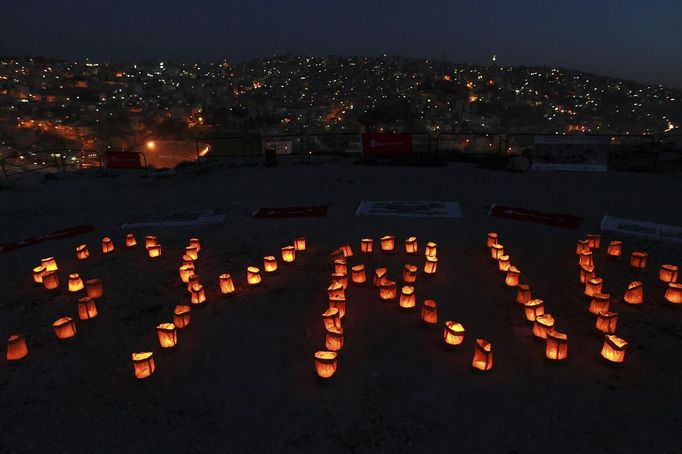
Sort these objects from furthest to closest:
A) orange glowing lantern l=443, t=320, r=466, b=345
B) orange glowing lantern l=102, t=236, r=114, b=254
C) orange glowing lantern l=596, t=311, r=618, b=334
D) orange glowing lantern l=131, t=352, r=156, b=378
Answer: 1. orange glowing lantern l=102, t=236, r=114, b=254
2. orange glowing lantern l=596, t=311, r=618, b=334
3. orange glowing lantern l=443, t=320, r=466, b=345
4. orange glowing lantern l=131, t=352, r=156, b=378

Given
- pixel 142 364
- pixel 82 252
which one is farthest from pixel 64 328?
pixel 82 252

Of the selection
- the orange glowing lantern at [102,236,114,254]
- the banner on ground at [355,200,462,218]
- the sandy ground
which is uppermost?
the banner on ground at [355,200,462,218]

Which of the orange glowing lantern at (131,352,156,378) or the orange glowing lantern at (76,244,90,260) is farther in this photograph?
the orange glowing lantern at (76,244,90,260)

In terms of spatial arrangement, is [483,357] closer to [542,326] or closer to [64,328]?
[542,326]

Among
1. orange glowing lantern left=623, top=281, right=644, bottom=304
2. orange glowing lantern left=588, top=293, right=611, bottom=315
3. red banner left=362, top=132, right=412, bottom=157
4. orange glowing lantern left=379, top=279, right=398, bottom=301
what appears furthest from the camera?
red banner left=362, top=132, right=412, bottom=157

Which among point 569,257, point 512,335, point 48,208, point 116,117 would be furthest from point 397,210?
point 116,117

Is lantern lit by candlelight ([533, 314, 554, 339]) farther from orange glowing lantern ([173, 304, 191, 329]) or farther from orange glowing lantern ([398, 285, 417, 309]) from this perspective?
orange glowing lantern ([173, 304, 191, 329])

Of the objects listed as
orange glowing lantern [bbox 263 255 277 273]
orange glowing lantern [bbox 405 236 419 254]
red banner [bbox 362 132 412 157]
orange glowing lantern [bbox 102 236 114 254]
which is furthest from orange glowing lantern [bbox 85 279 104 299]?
red banner [bbox 362 132 412 157]
